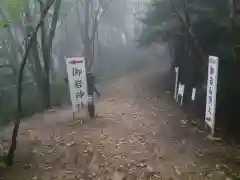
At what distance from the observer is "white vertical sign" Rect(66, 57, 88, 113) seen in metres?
8.30

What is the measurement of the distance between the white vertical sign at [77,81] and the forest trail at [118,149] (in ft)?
Result: 1.81

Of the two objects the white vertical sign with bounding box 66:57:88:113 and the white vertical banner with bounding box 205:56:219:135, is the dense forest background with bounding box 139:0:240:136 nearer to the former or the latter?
the white vertical banner with bounding box 205:56:219:135

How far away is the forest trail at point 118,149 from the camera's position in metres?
5.67

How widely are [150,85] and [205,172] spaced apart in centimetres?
900

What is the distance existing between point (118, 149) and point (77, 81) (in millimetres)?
2583

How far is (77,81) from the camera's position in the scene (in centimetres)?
841

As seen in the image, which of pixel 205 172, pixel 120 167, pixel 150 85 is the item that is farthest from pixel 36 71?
pixel 205 172

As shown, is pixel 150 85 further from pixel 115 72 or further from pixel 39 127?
pixel 39 127

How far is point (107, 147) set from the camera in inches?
265

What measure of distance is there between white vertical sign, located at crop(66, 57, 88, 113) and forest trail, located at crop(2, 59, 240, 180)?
0.55m

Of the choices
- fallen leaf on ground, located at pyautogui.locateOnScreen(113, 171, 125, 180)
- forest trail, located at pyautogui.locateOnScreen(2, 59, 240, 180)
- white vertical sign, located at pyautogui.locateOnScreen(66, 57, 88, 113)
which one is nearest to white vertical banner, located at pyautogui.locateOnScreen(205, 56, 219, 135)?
forest trail, located at pyautogui.locateOnScreen(2, 59, 240, 180)

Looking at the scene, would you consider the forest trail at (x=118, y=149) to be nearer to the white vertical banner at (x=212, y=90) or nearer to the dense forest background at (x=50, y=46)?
the white vertical banner at (x=212, y=90)

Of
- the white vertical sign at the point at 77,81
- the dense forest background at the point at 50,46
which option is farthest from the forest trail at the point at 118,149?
the dense forest background at the point at 50,46

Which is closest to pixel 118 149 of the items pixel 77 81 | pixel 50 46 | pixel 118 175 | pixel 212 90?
pixel 118 175
